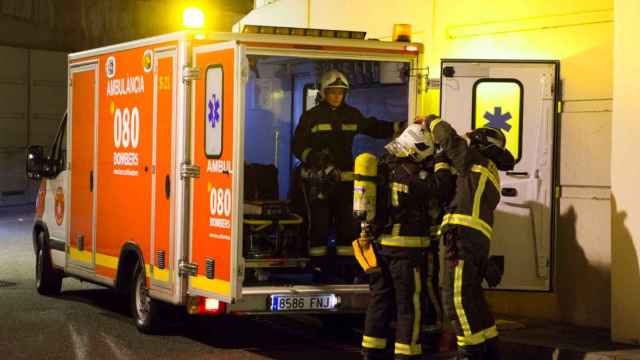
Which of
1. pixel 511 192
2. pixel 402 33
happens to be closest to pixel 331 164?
pixel 402 33

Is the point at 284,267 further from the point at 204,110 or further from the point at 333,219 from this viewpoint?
the point at 204,110

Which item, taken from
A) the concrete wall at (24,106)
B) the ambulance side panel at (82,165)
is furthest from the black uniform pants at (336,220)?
the concrete wall at (24,106)

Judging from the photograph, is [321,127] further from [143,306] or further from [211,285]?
[143,306]

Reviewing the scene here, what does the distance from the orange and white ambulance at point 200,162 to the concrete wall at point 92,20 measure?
16.8m

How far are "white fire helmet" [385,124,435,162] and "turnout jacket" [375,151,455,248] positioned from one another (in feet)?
0.17

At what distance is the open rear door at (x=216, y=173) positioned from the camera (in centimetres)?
841

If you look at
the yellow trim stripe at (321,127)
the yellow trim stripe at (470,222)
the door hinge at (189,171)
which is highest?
the yellow trim stripe at (321,127)

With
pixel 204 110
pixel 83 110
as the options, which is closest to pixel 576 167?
pixel 204 110

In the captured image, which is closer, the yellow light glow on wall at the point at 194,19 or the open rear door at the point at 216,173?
the open rear door at the point at 216,173

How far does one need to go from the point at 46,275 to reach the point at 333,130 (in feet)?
12.9

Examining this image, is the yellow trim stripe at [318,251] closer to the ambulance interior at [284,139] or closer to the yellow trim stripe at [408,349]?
the ambulance interior at [284,139]

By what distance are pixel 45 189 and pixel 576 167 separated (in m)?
5.70

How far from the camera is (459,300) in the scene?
305 inches

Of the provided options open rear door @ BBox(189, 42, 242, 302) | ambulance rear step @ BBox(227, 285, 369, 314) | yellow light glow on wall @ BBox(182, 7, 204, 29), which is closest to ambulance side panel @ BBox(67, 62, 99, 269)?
yellow light glow on wall @ BBox(182, 7, 204, 29)
